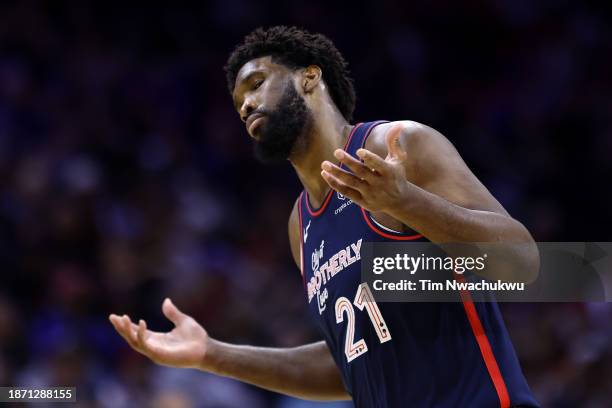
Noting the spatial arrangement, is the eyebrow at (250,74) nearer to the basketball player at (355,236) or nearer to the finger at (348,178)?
the basketball player at (355,236)

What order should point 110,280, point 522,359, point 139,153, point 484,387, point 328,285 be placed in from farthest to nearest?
point 139,153
point 110,280
point 522,359
point 328,285
point 484,387

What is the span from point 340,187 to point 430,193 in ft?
1.14

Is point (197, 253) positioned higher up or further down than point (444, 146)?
higher up

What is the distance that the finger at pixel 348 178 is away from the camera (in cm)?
248

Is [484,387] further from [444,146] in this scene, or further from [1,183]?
[1,183]

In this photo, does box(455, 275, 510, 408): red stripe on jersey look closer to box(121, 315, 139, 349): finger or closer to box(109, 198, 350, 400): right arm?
box(109, 198, 350, 400): right arm

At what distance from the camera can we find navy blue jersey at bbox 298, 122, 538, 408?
3.02m

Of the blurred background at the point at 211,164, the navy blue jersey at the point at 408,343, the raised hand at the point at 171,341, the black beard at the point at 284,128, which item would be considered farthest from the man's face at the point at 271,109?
the blurred background at the point at 211,164

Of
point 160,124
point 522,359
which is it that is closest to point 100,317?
point 160,124

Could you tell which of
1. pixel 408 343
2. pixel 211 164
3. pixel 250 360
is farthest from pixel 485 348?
pixel 211 164

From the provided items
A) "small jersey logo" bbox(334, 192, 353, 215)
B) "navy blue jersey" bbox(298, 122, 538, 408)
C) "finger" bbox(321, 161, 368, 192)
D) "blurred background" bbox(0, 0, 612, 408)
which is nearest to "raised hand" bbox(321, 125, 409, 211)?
"finger" bbox(321, 161, 368, 192)

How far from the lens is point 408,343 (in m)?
3.10

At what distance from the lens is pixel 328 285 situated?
340cm

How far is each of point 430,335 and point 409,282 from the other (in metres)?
0.21
